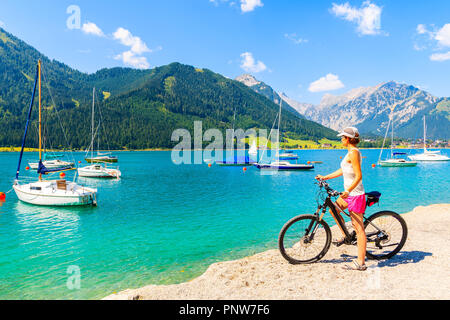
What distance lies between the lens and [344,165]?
7445mm

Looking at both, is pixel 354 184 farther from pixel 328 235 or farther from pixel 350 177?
pixel 328 235

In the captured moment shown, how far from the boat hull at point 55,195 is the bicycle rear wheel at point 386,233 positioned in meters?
26.6

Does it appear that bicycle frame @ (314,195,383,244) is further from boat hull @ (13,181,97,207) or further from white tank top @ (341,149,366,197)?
boat hull @ (13,181,97,207)

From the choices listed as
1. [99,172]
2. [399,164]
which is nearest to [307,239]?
[99,172]

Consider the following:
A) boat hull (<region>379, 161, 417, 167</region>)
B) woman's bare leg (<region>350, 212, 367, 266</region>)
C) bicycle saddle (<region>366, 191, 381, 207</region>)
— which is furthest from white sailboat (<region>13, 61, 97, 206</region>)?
boat hull (<region>379, 161, 417, 167</region>)

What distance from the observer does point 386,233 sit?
877cm

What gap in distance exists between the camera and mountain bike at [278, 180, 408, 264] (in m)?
8.20

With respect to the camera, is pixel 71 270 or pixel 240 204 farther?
pixel 240 204

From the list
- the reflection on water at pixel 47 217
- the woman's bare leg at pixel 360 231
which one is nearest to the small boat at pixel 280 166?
the reflection on water at pixel 47 217

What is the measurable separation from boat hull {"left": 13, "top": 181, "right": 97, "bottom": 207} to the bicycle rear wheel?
26.6 m

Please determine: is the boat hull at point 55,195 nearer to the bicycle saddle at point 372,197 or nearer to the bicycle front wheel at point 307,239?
the bicycle front wheel at point 307,239

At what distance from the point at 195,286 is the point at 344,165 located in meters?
5.53
